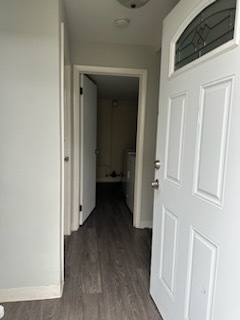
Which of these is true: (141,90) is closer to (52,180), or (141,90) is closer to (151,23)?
(151,23)

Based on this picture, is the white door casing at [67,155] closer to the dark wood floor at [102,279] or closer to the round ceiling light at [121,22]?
the dark wood floor at [102,279]

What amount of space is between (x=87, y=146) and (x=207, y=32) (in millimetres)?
2237

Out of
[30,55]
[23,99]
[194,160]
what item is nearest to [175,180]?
[194,160]

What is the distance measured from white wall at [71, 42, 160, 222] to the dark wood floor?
61cm

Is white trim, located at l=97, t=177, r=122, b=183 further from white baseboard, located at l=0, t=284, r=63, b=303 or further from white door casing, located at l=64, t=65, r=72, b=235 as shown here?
white baseboard, located at l=0, t=284, r=63, b=303

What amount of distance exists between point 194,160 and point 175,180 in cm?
26

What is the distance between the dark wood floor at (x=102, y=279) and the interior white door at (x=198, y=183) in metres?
0.26

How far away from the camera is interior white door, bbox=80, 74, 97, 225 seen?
2.96 meters

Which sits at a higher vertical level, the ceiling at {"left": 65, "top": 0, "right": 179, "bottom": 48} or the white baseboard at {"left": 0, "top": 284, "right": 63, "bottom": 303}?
the ceiling at {"left": 65, "top": 0, "right": 179, "bottom": 48}

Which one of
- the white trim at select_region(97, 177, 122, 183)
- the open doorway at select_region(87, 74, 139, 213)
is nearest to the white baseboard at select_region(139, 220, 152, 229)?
the open doorway at select_region(87, 74, 139, 213)

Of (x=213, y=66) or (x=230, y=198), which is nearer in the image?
(x=230, y=198)

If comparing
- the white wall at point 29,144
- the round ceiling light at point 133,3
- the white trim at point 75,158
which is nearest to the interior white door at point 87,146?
the white trim at point 75,158

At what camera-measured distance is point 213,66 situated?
106cm

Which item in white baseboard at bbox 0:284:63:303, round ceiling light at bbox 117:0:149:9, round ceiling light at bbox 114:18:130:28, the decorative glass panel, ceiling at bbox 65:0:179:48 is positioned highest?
ceiling at bbox 65:0:179:48
